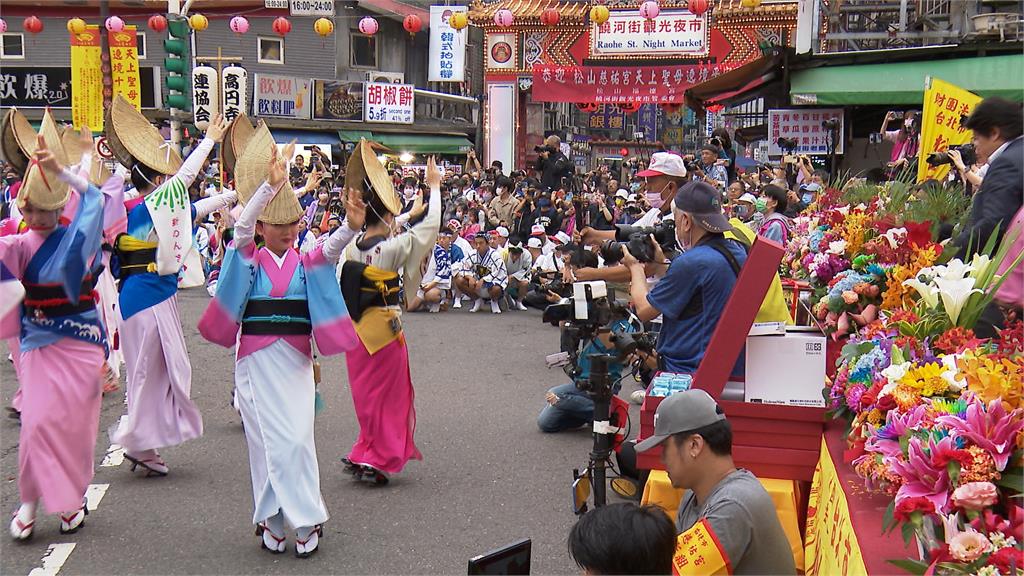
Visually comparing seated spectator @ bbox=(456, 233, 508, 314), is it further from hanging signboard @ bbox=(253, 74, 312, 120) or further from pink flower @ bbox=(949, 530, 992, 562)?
hanging signboard @ bbox=(253, 74, 312, 120)

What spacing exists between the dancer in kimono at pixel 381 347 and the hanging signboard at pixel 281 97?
83.4 ft

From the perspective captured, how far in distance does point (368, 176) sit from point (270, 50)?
29.8 m

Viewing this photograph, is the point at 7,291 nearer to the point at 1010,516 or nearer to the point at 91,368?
the point at 91,368

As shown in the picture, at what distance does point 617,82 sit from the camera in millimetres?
24984

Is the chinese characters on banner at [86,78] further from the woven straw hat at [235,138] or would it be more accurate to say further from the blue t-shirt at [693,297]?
the blue t-shirt at [693,297]

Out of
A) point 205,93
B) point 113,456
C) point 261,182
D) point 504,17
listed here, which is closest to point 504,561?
point 261,182

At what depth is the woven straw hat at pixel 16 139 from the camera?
23.4 feet

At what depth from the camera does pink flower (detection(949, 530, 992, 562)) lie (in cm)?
244

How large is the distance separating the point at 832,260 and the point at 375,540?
285cm

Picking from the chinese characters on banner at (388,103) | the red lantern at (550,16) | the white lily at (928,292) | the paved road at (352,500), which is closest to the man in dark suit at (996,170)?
the white lily at (928,292)

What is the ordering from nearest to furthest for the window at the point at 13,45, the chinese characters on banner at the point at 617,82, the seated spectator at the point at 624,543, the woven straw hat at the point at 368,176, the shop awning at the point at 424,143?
the seated spectator at the point at 624,543 → the woven straw hat at the point at 368,176 → the chinese characters on banner at the point at 617,82 → the shop awning at the point at 424,143 → the window at the point at 13,45

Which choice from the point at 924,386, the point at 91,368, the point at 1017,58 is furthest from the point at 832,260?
the point at 1017,58

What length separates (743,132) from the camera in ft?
59.8

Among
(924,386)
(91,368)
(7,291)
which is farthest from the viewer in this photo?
(91,368)
